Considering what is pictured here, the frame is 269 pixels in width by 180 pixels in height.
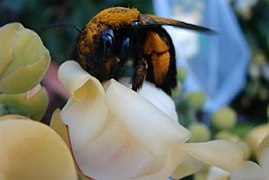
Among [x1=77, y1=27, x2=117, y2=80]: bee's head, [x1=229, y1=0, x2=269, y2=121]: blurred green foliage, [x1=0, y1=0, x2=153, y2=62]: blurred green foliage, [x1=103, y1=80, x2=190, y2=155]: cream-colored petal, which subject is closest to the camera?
[x1=103, y1=80, x2=190, y2=155]: cream-colored petal

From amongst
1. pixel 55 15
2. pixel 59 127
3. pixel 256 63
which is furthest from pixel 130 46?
pixel 256 63

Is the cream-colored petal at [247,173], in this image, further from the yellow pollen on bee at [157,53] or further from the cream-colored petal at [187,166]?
the yellow pollen on bee at [157,53]

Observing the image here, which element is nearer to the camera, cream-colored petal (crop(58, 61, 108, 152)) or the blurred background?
cream-colored petal (crop(58, 61, 108, 152))

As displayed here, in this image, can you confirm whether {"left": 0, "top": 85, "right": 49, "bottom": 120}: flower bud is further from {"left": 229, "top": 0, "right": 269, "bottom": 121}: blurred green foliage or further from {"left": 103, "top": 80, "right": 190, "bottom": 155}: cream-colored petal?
{"left": 229, "top": 0, "right": 269, "bottom": 121}: blurred green foliage

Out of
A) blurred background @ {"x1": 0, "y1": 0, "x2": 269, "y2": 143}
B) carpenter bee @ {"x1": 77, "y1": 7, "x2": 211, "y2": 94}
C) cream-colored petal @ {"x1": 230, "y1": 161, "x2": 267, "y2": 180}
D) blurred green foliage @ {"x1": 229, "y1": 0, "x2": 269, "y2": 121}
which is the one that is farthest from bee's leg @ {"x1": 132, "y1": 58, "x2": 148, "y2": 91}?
blurred green foliage @ {"x1": 229, "y1": 0, "x2": 269, "y2": 121}

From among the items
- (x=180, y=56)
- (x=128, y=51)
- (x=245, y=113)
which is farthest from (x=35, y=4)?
(x=128, y=51)

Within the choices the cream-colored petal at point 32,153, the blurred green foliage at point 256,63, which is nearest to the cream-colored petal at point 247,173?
the cream-colored petal at point 32,153
